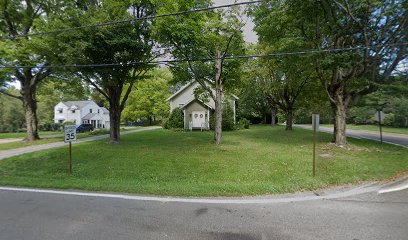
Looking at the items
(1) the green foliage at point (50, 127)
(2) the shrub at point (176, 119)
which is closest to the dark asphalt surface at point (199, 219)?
(2) the shrub at point (176, 119)

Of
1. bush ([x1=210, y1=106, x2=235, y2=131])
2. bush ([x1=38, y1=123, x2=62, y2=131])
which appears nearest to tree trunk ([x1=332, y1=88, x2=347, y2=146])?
bush ([x1=210, y1=106, x2=235, y2=131])

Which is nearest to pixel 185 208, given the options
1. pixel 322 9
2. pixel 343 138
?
pixel 343 138

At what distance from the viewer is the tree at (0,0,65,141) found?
1366 centimetres

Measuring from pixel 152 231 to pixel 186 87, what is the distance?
28.2 meters

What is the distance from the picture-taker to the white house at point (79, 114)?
1917 inches

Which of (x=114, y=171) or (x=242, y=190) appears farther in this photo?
(x=114, y=171)

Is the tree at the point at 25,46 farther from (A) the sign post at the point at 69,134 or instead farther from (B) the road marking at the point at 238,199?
(B) the road marking at the point at 238,199

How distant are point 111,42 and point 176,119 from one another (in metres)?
18.4

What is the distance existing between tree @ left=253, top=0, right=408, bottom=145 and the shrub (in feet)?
56.3

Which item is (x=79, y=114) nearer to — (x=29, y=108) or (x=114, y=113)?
(x=29, y=108)

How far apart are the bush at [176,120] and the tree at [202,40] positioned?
1352 centimetres

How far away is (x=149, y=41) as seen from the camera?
14305mm

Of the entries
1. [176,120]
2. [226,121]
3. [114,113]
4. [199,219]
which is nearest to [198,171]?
[199,219]

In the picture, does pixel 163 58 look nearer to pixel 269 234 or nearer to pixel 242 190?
pixel 242 190
